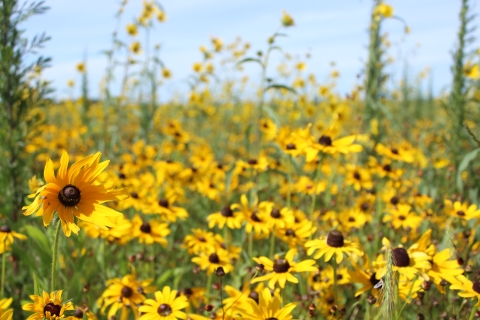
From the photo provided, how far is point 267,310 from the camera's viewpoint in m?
1.42

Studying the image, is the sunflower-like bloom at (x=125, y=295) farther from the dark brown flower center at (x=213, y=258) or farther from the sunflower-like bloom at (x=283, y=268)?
the sunflower-like bloom at (x=283, y=268)

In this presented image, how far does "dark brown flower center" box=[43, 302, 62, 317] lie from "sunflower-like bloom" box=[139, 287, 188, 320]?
358mm

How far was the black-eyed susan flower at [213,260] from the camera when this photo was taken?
6.61 ft

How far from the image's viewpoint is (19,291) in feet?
7.59

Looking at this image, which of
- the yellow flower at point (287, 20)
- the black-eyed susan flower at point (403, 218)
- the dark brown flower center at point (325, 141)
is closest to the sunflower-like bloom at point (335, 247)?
the dark brown flower center at point (325, 141)

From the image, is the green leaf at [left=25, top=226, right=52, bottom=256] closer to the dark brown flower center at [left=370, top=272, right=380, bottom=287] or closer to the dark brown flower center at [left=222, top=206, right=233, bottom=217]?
the dark brown flower center at [left=222, top=206, right=233, bottom=217]

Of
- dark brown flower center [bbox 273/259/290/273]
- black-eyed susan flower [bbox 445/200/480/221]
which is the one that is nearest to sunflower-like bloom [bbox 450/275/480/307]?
dark brown flower center [bbox 273/259/290/273]

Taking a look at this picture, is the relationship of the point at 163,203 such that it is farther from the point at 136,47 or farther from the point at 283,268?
the point at 136,47

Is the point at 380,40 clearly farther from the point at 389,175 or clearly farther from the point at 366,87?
the point at 389,175

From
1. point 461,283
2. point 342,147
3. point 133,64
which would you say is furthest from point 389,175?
point 133,64

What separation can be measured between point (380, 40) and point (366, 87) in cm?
54

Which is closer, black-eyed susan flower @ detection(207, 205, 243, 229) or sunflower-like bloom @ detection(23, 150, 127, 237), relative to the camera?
sunflower-like bloom @ detection(23, 150, 127, 237)

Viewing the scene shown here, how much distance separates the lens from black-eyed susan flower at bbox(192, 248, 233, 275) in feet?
6.61

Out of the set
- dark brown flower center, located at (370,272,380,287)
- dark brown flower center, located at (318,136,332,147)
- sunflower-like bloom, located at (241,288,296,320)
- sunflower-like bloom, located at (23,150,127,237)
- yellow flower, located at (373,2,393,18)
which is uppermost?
yellow flower, located at (373,2,393,18)
